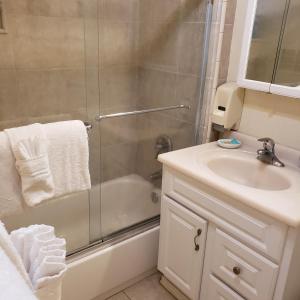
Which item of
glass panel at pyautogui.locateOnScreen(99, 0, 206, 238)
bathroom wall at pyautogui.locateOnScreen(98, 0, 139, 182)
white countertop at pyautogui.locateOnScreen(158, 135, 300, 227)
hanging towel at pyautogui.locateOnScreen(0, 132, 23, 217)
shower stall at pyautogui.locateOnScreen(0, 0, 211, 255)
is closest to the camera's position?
white countertop at pyautogui.locateOnScreen(158, 135, 300, 227)

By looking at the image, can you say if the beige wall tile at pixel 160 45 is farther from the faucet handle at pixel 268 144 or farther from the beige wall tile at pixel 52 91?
the faucet handle at pixel 268 144

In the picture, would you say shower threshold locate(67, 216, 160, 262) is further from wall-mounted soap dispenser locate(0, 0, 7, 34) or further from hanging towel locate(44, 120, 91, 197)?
wall-mounted soap dispenser locate(0, 0, 7, 34)

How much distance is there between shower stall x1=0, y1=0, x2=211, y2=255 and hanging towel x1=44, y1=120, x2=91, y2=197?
12.5 inches

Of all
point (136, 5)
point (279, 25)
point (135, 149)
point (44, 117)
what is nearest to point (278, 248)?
point (279, 25)

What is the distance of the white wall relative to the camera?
1.45 meters

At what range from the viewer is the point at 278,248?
1.08m

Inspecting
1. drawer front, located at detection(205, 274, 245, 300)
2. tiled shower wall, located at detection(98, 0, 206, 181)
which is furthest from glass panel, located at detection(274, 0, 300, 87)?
drawer front, located at detection(205, 274, 245, 300)

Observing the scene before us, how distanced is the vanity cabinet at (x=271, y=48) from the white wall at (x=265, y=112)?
8 cm

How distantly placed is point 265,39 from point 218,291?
123 cm

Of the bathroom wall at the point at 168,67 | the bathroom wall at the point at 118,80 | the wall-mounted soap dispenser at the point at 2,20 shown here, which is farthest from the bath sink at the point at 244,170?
the wall-mounted soap dispenser at the point at 2,20

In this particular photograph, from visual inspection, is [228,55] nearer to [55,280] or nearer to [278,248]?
[278,248]

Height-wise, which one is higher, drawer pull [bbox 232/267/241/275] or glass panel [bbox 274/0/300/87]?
glass panel [bbox 274/0/300/87]

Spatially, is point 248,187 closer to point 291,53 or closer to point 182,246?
point 182,246

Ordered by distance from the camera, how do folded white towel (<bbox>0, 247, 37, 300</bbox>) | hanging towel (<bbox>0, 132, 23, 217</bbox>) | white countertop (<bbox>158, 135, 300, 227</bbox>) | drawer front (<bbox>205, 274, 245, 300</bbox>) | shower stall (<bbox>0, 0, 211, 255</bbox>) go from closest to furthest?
folded white towel (<bbox>0, 247, 37, 300</bbox>) < white countertop (<bbox>158, 135, 300, 227</bbox>) < hanging towel (<bbox>0, 132, 23, 217</bbox>) < drawer front (<bbox>205, 274, 245, 300</bbox>) < shower stall (<bbox>0, 0, 211, 255</bbox>)
